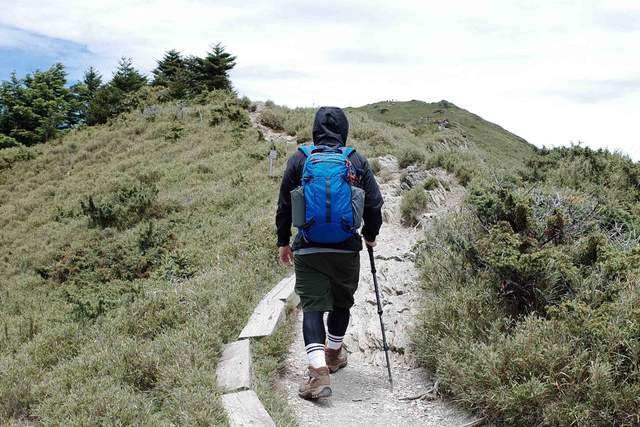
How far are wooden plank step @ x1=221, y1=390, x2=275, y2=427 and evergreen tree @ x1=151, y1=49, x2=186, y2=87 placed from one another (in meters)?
32.5

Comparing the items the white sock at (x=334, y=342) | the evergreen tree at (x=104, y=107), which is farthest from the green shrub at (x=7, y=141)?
the white sock at (x=334, y=342)

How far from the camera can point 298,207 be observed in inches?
163

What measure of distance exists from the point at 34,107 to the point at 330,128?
4215 centimetres

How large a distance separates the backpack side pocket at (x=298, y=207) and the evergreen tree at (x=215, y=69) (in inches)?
1019

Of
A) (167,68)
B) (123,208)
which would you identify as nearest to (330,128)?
(123,208)

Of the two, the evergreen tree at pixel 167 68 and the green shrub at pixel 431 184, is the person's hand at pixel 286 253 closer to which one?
the green shrub at pixel 431 184

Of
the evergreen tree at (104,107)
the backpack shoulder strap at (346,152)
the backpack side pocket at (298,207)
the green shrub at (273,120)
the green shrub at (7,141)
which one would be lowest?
the backpack side pocket at (298,207)

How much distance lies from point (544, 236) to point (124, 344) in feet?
15.1

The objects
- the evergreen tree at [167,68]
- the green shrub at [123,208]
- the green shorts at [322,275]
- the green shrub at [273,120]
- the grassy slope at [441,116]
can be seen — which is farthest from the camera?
the grassy slope at [441,116]

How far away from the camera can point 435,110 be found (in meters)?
58.4

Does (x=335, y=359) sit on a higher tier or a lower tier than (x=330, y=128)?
lower

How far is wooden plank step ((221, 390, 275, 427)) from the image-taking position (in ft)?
12.7

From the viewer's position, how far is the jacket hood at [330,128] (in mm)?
4355

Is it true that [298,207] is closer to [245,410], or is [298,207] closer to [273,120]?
[245,410]
